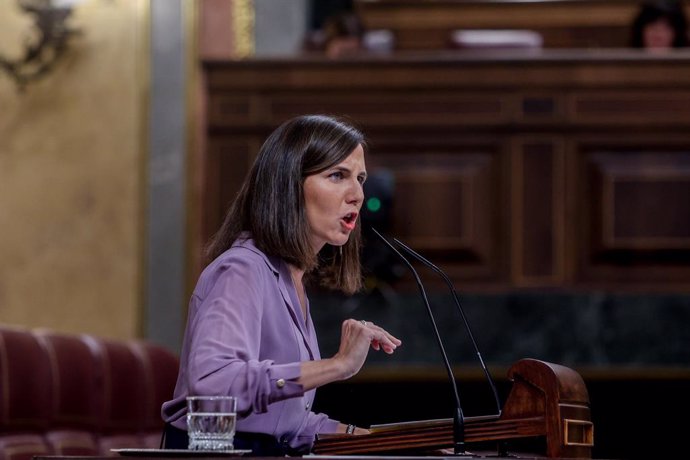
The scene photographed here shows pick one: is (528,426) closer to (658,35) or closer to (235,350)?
(235,350)

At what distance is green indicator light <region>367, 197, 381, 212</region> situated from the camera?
5262mm

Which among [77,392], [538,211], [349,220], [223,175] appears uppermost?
[349,220]

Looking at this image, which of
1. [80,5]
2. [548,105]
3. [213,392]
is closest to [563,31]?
[548,105]

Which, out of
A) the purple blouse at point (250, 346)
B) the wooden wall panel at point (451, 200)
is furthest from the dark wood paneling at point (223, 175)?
the purple blouse at point (250, 346)

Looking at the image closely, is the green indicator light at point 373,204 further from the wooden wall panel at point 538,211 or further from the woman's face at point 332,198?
the woman's face at point 332,198

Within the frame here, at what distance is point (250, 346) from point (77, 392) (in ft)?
6.57

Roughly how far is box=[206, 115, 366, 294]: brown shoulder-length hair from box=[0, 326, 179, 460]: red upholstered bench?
1420mm

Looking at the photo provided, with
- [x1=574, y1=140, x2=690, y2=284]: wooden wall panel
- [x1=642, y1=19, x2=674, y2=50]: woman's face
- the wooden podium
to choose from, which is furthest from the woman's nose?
[x1=642, y1=19, x2=674, y2=50]: woman's face

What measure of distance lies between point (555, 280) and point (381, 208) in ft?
2.39

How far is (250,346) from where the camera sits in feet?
7.46

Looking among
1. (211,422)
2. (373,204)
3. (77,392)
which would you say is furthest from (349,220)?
(373,204)

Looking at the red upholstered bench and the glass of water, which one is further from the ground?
the glass of water

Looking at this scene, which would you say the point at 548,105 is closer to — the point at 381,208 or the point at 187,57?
the point at 381,208

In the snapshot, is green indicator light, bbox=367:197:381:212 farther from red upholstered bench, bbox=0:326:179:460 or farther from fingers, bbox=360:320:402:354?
fingers, bbox=360:320:402:354
